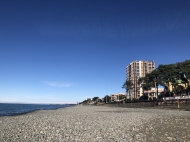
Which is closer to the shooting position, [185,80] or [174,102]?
[174,102]

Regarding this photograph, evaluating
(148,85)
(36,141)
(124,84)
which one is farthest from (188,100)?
(124,84)

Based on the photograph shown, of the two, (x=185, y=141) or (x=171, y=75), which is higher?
(x=171, y=75)

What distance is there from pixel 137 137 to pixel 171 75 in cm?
7732

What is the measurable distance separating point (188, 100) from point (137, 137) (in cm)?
5464

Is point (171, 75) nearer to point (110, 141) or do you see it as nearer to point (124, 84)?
point (110, 141)

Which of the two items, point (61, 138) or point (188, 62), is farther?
point (188, 62)

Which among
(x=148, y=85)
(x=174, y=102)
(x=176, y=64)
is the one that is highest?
(x=176, y=64)

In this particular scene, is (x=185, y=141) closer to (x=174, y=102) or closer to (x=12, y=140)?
(x=12, y=140)

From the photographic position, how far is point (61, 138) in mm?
11656

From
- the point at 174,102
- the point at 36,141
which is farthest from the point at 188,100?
the point at 36,141

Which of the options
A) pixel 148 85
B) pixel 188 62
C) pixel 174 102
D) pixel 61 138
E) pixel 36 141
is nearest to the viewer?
pixel 36 141

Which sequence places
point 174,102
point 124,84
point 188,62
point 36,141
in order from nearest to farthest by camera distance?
point 36,141 < point 174,102 < point 188,62 < point 124,84

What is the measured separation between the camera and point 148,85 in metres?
102

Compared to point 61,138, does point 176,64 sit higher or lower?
higher
